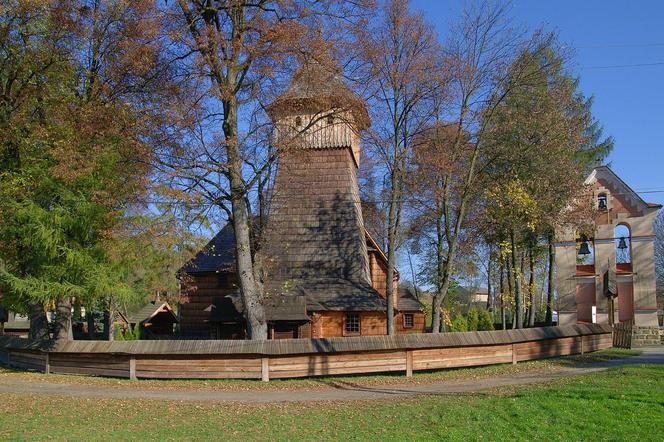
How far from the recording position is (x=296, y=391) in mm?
16641

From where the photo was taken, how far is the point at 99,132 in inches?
811

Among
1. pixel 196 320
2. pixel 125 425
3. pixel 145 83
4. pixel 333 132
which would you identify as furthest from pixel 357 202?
pixel 125 425

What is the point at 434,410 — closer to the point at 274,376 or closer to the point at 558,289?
the point at 274,376

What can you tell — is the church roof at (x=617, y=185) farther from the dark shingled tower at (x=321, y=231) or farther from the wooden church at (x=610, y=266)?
the dark shingled tower at (x=321, y=231)

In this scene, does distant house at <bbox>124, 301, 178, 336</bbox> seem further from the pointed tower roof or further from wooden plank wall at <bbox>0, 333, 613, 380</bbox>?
the pointed tower roof

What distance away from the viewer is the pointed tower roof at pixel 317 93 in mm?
19344

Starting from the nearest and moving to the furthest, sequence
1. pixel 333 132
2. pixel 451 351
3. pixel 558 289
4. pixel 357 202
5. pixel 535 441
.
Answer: pixel 535 441, pixel 451 351, pixel 357 202, pixel 333 132, pixel 558 289

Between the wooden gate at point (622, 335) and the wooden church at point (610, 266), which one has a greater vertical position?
the wooden church at point (610, 266)

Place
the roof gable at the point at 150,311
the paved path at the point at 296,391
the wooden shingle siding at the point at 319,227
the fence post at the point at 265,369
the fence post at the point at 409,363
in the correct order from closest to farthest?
the paved path at the point at 296,391, the fence post at the point at 265,369, the fence post at the point at 409,363, the wooden shingle siding at the point at 319,227, the roof gable at the point at 150,311

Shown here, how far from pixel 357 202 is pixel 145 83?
12.0 metres

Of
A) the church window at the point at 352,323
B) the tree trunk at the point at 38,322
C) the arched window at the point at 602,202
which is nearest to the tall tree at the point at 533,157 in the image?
the arched window at the point at 602,202

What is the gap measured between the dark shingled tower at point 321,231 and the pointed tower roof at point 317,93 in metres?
2.04

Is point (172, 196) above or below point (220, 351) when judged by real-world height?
above

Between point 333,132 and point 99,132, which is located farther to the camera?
point 333,132
